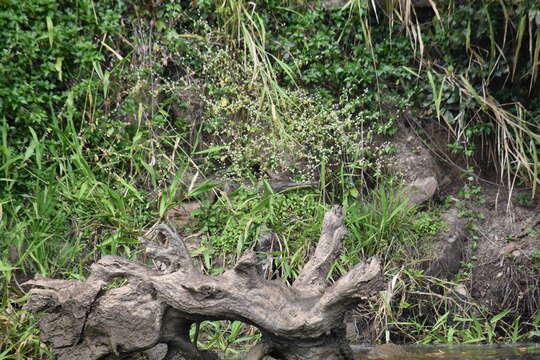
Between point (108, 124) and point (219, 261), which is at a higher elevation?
point (108, 124)

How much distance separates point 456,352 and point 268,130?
2487 mm

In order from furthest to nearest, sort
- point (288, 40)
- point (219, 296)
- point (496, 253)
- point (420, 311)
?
1. point (288, 40)
2. point (496, 253)
3. point (420, 311)
4. point (219, 296)

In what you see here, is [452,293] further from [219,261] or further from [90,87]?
[90,87]

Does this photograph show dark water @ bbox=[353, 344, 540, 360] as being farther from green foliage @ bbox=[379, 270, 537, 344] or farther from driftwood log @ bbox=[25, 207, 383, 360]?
driftwood log @ bbox=[25, 207, 383, 360]

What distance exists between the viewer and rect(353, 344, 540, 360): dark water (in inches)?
159

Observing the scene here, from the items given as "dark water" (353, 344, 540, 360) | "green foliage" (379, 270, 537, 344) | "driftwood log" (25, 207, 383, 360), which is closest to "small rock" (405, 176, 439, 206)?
"green foliage" (379, 270, 537, 344)

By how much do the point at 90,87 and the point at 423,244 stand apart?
307cm

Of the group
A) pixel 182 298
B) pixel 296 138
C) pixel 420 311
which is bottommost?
pixel 420 311

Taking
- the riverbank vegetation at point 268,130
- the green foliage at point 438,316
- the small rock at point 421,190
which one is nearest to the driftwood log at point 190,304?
the riverbank vegetation at point 268,130

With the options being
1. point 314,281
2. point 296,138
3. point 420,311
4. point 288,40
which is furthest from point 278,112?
point 314,281

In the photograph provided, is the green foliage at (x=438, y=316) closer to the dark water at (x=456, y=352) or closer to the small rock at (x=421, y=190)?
the dark water at (x=456, y=352)

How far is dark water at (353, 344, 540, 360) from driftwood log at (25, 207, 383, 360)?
0.86 m

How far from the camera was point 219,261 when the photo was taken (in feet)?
17.5

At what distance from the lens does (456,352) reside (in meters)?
4.35
